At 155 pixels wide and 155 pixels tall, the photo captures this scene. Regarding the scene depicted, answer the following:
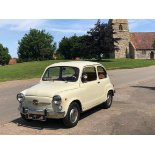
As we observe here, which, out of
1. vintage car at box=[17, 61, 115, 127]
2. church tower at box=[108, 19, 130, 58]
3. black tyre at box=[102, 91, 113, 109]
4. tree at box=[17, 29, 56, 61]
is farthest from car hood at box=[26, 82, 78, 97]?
tree at box=[17, 29, 56, 61]

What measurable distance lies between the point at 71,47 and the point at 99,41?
3108 centimetres

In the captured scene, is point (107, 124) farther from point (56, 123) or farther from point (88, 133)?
point (56, 123)

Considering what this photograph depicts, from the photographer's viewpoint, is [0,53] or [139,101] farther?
[0,53]

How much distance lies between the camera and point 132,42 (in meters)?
63.7

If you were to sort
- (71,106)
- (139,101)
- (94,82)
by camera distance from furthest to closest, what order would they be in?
(139,101) → (94,82) → (71,106)

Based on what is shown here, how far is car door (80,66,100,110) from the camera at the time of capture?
5866mm

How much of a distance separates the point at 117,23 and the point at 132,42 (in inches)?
324

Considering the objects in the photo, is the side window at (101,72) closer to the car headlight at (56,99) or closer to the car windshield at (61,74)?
the car windshield at (61,74)

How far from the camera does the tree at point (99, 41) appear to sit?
149ft

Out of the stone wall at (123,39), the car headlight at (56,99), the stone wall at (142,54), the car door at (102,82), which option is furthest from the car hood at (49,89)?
the stone wall at (142,54)

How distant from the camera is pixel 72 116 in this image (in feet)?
17.3

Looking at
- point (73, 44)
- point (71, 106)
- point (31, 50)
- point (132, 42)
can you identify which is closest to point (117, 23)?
point (132, 42)

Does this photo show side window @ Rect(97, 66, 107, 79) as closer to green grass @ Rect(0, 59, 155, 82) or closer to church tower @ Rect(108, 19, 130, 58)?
green grass @ Rect(0, 59, 155, 82)

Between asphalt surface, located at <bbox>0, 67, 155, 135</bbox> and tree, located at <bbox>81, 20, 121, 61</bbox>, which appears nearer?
asphalt surface, located at <bbox>0, 67, 155, 135</bbox>
